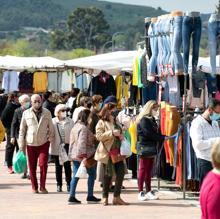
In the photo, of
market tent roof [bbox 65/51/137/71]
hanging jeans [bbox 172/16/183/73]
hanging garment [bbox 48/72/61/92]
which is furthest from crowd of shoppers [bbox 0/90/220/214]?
hanging garment [bbox 48/72/61/92]

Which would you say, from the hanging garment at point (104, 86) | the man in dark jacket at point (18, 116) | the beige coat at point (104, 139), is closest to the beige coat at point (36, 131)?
the beige coat at point (104, 139)

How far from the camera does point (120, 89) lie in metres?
Result: 24.0

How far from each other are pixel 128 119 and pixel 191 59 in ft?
9.85

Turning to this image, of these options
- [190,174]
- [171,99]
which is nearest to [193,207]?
[190,174]

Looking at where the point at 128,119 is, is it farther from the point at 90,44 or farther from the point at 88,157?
the point at 90,44

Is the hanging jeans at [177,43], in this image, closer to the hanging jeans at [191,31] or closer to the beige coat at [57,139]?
the hanging jeans at [191,31]

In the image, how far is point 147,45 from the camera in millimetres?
17719

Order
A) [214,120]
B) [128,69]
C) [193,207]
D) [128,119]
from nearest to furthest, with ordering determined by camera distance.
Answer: [214,120] → [193,207] → [128,119] → [128,69]

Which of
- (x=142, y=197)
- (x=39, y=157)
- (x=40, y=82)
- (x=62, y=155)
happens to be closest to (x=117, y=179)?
(x=142, y=197)

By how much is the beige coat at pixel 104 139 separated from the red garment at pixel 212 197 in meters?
7.25

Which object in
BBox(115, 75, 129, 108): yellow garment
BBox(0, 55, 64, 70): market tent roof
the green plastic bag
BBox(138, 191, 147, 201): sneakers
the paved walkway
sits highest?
BBox(0, 55, 64, 70): market tent roof

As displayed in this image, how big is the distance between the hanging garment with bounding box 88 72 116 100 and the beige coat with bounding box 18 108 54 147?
22.9 feet

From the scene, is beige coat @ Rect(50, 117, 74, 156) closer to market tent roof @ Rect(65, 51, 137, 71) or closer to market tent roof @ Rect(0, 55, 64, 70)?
market tent roof @ Rect(65, 51, 137, 71)

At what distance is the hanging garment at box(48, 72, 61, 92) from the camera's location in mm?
35972
